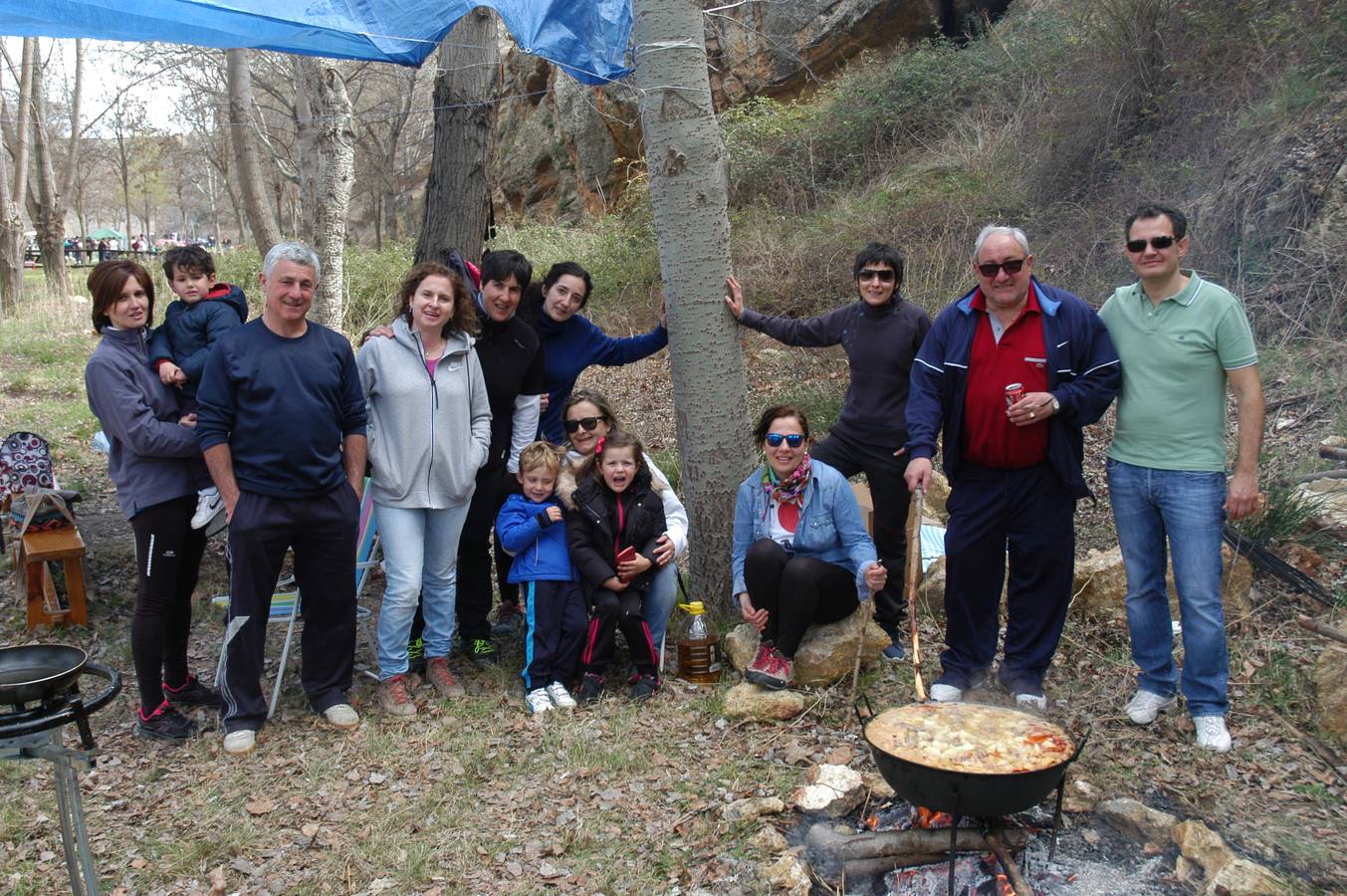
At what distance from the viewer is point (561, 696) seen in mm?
4230

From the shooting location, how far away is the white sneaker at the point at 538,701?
4.17 meters

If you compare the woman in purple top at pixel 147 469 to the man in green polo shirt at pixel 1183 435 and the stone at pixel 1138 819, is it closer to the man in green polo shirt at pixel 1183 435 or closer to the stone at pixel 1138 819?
the stone at pixel 1138 819

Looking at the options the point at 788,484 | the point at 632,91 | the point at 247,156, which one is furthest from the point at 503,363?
the point at 247,156

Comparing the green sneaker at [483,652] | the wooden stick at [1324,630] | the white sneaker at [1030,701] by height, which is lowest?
the green sneaker at [483,652]

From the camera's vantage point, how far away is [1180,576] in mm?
3588

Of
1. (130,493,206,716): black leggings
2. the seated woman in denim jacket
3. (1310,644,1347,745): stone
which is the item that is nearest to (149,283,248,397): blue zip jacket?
(130,493,206,716): black leggings

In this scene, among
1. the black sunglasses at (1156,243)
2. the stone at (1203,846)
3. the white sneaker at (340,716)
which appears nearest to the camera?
the stone at (1203,846)

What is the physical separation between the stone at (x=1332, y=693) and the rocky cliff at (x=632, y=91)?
8.48 meters

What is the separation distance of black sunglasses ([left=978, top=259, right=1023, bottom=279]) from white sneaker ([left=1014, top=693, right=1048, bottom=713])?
→ 1.67m

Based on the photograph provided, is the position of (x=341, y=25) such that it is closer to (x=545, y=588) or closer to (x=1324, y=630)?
(x=545, y=588)

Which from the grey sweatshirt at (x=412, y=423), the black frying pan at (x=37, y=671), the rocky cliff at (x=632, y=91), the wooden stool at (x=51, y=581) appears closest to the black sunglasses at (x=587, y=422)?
the grey sweatshirt at (x=412, y=423)

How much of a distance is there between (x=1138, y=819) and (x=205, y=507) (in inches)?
146

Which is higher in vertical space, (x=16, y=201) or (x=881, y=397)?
(x=16, y=201)

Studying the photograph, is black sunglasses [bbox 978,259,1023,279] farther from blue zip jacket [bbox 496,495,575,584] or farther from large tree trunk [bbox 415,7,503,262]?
large tree trunk [bbox 415,7,503,262]
